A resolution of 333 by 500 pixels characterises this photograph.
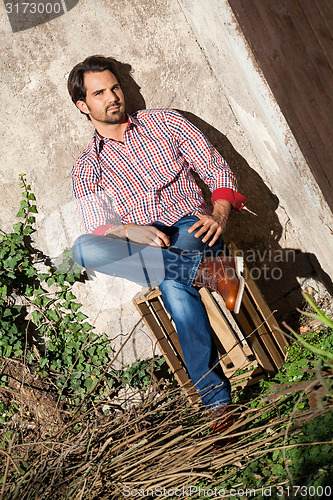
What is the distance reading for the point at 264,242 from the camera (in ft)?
12.9

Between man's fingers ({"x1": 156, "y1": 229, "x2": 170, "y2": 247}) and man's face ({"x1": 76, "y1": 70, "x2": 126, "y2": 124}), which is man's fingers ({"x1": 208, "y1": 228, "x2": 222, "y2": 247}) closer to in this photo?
man's fingers ({"x1": 156, "y1": 229, "x2": 170, "y2": 247})

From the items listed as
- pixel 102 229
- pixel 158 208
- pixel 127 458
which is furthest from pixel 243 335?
pixel 127 458

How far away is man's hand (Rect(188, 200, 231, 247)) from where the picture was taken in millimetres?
3160

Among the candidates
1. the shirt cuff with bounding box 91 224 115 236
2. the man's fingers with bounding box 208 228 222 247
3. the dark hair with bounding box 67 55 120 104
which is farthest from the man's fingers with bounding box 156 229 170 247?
the dark hair with bounding box 67 55 120 104

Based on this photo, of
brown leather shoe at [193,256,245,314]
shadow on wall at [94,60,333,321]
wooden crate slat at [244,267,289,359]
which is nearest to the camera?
brown leather shoe at [193,256,245,314]

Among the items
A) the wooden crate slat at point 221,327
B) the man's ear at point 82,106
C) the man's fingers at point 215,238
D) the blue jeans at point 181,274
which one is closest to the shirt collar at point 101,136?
the man's ear at point 82,106

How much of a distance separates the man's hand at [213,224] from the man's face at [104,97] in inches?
33.2

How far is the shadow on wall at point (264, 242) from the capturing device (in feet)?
12.6

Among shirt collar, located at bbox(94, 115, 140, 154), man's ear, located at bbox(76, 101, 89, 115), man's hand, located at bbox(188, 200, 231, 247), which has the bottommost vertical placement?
man's hand, located at bbox(188, 200, 231, 247)

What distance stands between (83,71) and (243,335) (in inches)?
75.3

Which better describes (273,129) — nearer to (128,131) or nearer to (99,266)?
(128,131)

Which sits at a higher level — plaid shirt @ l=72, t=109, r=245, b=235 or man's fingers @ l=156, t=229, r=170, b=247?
plaid shirt @ l=72, t=109, r=245, b=235

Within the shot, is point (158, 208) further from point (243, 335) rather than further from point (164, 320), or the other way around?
point (243, 335)

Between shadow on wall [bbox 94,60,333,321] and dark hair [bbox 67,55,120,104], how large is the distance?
2.03 ft
